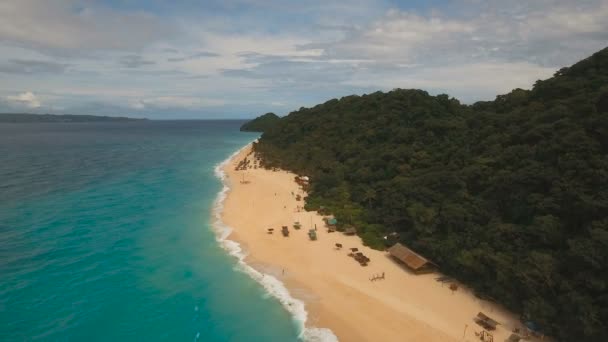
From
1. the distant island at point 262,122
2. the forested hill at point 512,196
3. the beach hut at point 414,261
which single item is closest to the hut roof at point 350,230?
the forested hill at point 512,196

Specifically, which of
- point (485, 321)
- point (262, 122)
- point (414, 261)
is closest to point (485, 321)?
point (485, 321)

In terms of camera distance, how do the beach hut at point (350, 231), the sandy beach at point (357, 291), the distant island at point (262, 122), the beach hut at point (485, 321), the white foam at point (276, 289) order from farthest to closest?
the distant island at point (262, 122), the beach hut at point (350, 231), the sandy beach at point (357, 291), the white foam at point (276, 289), the beach hut at point (485, 321)

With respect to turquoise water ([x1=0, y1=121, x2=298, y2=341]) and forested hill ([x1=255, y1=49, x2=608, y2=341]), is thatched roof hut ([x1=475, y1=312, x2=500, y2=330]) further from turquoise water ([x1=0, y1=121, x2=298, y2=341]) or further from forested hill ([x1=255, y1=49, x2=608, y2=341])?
turquoise water ([x1=0, y1=121, x2=298, y2=341])

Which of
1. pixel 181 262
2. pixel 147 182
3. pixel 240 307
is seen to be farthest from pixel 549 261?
pixel 147 182

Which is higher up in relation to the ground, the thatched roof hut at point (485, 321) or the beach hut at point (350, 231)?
the beach hut at point (350, 231)

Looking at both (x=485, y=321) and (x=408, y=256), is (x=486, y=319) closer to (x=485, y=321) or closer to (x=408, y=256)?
(x=485, y=321)

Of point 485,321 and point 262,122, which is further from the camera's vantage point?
point 262,122

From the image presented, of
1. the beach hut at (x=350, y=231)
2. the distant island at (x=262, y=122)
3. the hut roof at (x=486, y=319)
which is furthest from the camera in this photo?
the distant island at (x=262, y=122)

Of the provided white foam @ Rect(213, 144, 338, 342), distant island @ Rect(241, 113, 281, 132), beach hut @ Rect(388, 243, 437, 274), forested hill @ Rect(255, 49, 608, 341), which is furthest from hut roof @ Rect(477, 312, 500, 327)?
distant island @ Rect(241, 113, 281, 132)

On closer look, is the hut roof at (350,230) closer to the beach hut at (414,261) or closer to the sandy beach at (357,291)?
the sandy beach at (357,291)
